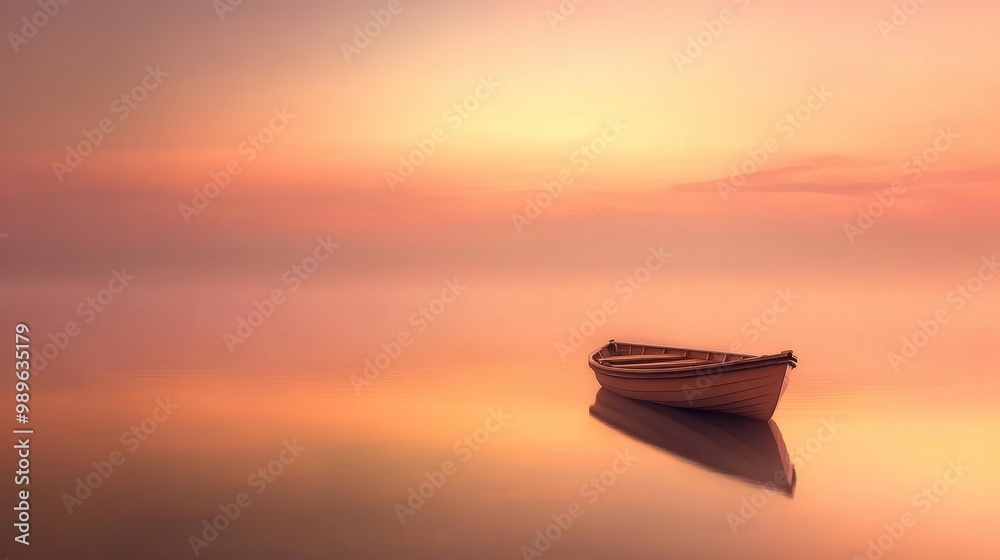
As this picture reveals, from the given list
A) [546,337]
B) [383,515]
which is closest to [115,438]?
[383,515]

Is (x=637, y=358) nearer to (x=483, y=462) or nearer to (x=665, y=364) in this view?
(x=665, y=364)

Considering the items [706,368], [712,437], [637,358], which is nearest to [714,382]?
[706,368]

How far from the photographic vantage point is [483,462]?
12.0 meters

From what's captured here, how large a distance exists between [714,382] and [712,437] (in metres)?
1.01

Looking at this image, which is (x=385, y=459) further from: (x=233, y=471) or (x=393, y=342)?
(x=393, y=342)

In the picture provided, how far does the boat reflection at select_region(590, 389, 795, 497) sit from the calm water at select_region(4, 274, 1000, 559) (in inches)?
2.1

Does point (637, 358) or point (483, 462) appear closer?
point (483, 462)

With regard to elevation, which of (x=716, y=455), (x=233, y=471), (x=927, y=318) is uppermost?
(x=927, y=318)

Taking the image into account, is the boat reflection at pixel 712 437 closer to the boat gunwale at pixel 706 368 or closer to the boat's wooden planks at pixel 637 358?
the boat gunwale at pixel 706 368

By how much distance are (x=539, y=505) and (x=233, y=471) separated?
3.81m

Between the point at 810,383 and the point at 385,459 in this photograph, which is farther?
the point at 810,383

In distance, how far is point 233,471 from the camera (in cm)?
1115

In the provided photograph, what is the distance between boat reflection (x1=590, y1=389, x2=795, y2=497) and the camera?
1141 centimetres

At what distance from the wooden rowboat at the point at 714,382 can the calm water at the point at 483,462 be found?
1.19ft
